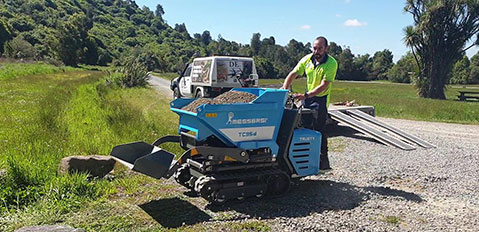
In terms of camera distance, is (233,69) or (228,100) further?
(233,69)

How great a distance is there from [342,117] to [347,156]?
7.16 feet

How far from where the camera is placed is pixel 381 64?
341 ft

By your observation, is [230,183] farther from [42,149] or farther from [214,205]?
[42,149]

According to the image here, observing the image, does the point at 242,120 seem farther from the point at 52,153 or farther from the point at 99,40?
the point at 99,40

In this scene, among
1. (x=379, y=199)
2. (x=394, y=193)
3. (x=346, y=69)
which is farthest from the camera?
(x=346, y=69)

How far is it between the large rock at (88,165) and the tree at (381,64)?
9957 centimetres

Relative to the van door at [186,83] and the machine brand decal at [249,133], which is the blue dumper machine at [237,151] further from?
the van door at [186,83]

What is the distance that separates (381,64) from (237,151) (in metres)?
108

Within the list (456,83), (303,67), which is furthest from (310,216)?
(456,83)

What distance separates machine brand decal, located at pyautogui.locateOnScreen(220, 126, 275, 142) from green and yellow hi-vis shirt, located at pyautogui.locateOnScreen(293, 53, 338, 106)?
1.32 meters

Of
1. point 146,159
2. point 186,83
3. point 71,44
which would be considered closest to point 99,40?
point 71,44

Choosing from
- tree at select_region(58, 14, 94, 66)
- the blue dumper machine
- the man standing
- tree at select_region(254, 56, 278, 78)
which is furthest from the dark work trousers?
tree at select_region(254, 56, 278, 78)

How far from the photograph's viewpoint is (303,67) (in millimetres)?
6199

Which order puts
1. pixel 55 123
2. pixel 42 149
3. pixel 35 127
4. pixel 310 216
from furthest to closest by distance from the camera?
1. pixel 55 123
2. pixel 35 127
3. pixel 42 149
4. pixel 310 216
